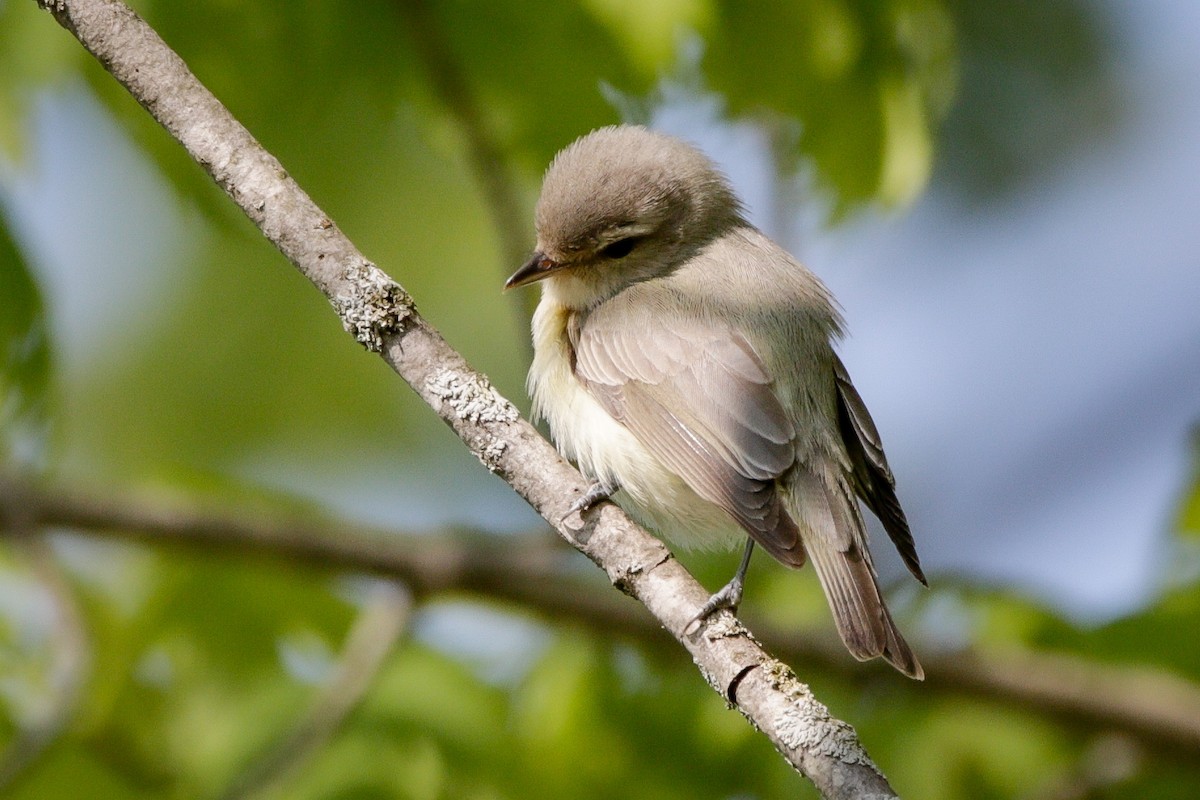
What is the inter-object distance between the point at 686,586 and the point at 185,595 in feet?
8.33

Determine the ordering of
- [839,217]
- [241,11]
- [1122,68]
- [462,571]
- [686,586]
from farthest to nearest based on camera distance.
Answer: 1. [1122,68]
2. [462,571]
3. [839,217]
4. [241,11]
5. [686,586]

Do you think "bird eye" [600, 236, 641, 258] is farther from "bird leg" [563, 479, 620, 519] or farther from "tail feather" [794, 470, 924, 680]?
"bird leg" [563, 479, 620, 519]

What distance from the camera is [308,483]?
A: 773cm

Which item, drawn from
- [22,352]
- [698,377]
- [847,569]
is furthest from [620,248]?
[22,352]

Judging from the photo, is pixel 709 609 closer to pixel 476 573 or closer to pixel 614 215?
pixel 614 215

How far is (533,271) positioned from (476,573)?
107 cm

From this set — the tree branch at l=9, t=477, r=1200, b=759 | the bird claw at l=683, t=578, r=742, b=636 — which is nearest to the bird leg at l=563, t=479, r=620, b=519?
the bird claw at l=683, t=578, r=742, b=636

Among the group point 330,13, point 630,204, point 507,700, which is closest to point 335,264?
point 330,13

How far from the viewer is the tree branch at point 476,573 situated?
4.32 meters

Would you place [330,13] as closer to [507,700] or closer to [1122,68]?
[507,700]

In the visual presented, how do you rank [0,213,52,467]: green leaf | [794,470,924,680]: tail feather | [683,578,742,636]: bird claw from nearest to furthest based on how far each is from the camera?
[683,578,742,636]: bird claw
[794,470,924,680]: tail feather
[0,213,52,467]: green leaf

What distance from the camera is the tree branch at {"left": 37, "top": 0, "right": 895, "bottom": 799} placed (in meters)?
2.67

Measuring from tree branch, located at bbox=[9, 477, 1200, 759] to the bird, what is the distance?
72 cm

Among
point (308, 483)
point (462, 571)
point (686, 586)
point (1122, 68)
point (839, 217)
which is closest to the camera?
point (686, 586)
